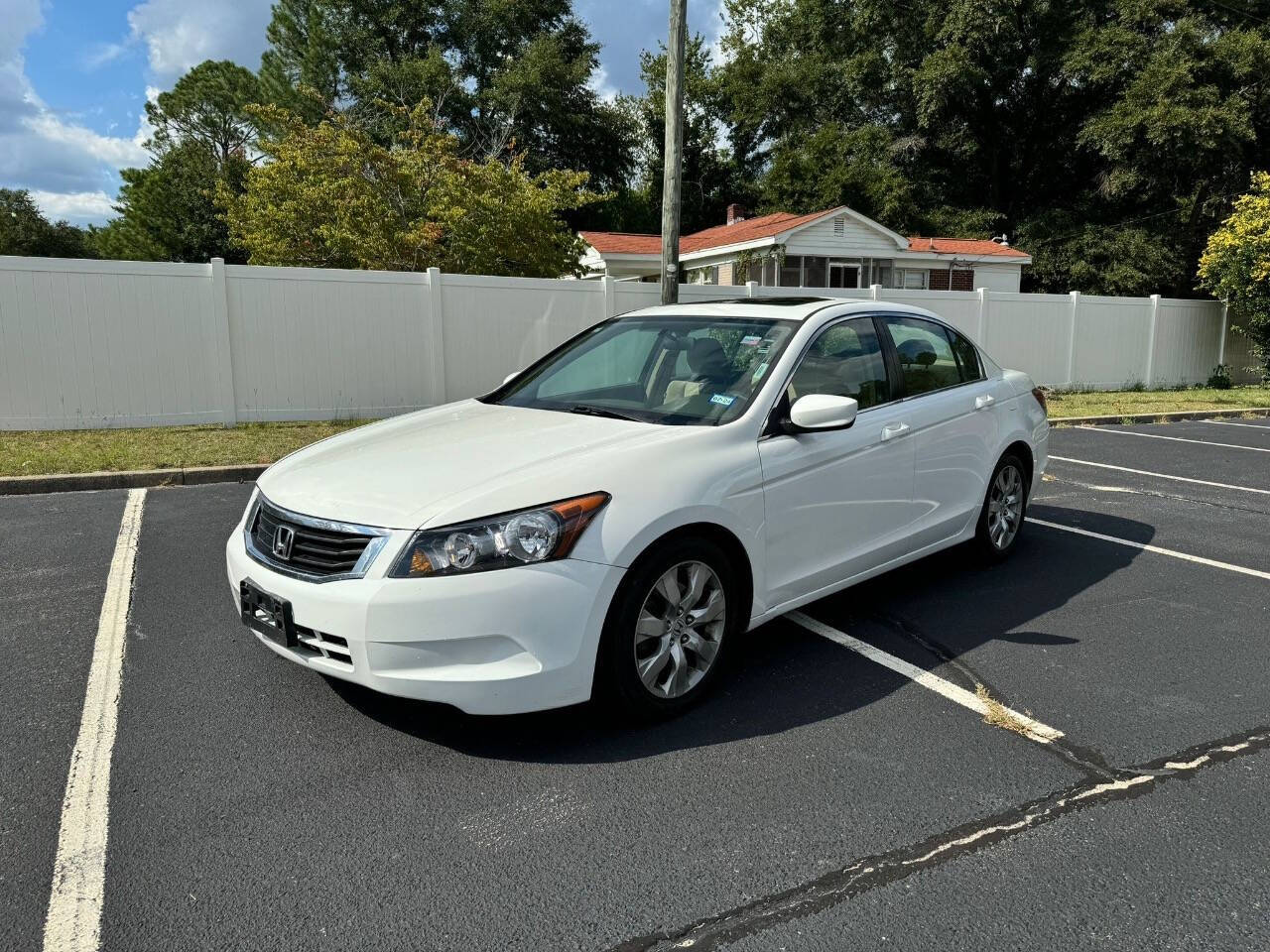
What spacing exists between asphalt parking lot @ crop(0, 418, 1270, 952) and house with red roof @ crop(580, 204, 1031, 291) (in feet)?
73.9

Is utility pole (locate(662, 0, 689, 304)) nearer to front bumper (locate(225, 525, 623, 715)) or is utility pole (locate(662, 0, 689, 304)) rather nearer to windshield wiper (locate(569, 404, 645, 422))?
windshield wiper (locate(569, 404, 645, 422))

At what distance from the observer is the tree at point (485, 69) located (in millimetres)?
39469

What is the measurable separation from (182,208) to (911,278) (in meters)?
30.7

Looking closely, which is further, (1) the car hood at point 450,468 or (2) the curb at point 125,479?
(2) the curb at point 125,479

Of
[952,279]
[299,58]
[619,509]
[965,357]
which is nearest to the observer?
[619,509]

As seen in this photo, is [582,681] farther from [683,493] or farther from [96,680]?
[96,680]

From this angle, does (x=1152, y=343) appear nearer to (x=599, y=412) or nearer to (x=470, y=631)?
(x=599, y=412)

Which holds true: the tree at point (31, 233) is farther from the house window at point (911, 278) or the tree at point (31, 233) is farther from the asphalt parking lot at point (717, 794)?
the asphalt parking lot at point (717, 794)

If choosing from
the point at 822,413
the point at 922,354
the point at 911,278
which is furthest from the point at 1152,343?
the point at 822,413

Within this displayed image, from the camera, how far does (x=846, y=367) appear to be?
438 cm

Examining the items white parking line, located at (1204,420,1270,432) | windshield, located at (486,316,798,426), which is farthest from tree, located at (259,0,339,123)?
windshield, located at (486,316,798,426)

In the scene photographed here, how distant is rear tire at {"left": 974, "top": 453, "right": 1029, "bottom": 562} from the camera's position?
539 cm

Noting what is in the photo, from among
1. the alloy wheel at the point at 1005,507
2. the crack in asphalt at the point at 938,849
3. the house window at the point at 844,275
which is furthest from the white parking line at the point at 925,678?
the house window at the point at 844,275

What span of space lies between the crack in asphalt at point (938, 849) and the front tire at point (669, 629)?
96 cm
